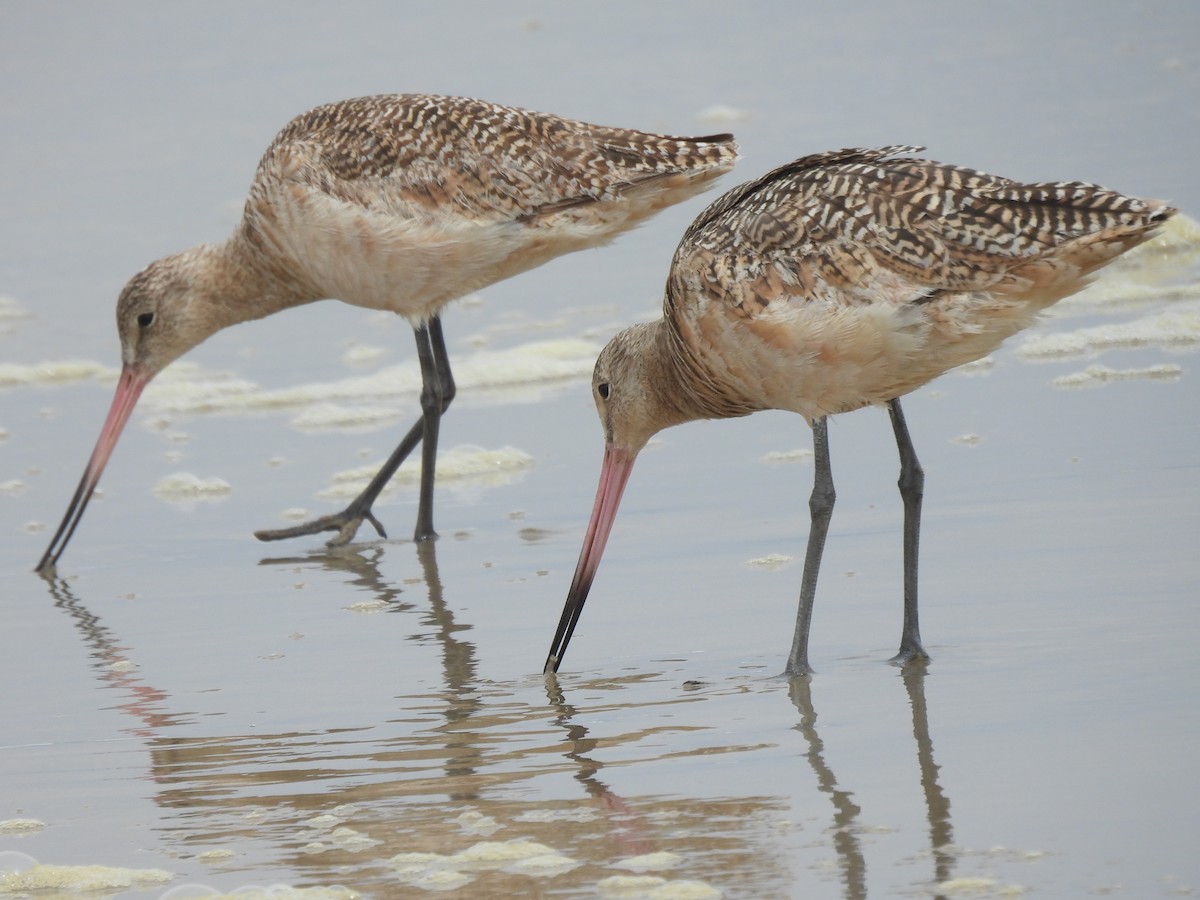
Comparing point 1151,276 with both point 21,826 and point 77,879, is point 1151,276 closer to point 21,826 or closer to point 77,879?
point 21,826

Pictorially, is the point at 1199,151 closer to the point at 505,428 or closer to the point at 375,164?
the point at 505,428

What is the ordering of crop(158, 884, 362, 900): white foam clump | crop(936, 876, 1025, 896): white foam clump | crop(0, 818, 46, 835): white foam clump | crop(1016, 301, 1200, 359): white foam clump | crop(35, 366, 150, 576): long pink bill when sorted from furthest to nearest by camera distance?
crop(1016, 301, 1200, 359): white foam clump → crop(35, 366, 150, 576): long pink bill → crop(0, 818, 46, 835): white foam clump → crop(158, 884, 362, 900): white foam clump → crop(936, 876, 1025, 896): white foam clump

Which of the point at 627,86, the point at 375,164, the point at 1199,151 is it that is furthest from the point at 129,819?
the point at 627,86

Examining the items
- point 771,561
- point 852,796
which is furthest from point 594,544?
point 852,796

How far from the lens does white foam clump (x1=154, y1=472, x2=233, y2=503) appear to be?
8.20m

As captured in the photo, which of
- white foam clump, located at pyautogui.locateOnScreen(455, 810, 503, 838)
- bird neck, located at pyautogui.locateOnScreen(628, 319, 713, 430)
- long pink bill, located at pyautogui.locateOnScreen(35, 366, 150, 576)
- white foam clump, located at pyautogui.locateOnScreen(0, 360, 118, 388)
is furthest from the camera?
white foam clump, located at pyautogui.locateOnScreen(0, 360, 118, 388)

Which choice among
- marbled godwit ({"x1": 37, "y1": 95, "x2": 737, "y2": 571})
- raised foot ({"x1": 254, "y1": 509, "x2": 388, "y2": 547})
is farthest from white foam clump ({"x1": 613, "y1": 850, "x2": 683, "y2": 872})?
raised foot ({"x1": 254, "y1": 509, "x2": 388, "y2": 547})

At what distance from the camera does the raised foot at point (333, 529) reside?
7.51 metres

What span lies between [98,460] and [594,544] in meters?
3.08

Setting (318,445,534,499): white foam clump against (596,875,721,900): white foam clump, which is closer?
(596,875,721,900): white foam clump

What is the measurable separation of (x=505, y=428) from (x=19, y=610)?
2582 millimetres

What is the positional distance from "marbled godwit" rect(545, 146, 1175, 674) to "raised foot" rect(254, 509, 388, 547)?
6.86 feet

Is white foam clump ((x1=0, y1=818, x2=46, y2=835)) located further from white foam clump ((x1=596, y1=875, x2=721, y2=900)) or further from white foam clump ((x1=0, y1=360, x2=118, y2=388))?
white foam clump ((x1=0, y1=360, x2=118, y2=388))

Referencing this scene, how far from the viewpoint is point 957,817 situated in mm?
3928
